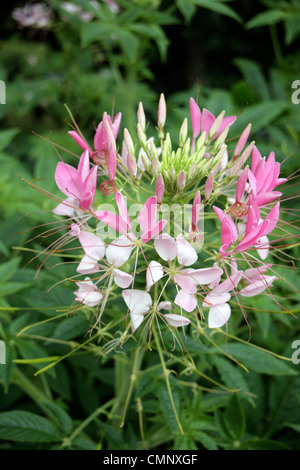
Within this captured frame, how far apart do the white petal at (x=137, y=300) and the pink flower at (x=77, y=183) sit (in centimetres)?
17

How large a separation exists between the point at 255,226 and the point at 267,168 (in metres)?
0.12

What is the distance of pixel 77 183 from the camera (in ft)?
2.59

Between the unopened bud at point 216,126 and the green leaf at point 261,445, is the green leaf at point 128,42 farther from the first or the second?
the green leaf at point 261,445

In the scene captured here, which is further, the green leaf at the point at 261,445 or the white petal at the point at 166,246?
the green leaf at the point at 261,445

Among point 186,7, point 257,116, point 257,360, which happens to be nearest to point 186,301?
point 257,360

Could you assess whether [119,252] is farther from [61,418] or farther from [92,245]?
[61,418]

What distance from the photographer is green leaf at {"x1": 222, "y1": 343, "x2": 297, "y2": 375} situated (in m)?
0.98

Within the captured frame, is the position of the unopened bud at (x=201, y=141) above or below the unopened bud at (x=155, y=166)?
above

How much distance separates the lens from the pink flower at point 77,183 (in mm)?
746

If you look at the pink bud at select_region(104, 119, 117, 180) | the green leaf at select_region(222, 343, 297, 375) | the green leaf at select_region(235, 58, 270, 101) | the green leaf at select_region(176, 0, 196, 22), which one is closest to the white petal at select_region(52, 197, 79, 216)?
the pink bud at select_region(104, 119, 117, 180)

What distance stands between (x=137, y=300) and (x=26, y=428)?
47 centimetres

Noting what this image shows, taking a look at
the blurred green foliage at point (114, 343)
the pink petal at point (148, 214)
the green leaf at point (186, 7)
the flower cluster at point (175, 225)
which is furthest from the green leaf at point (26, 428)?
the green leaf at point (186, 7)

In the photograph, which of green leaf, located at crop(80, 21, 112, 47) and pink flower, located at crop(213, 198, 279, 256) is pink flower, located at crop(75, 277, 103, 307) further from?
green leaf, located at crop(80, 21, 112, 47)
